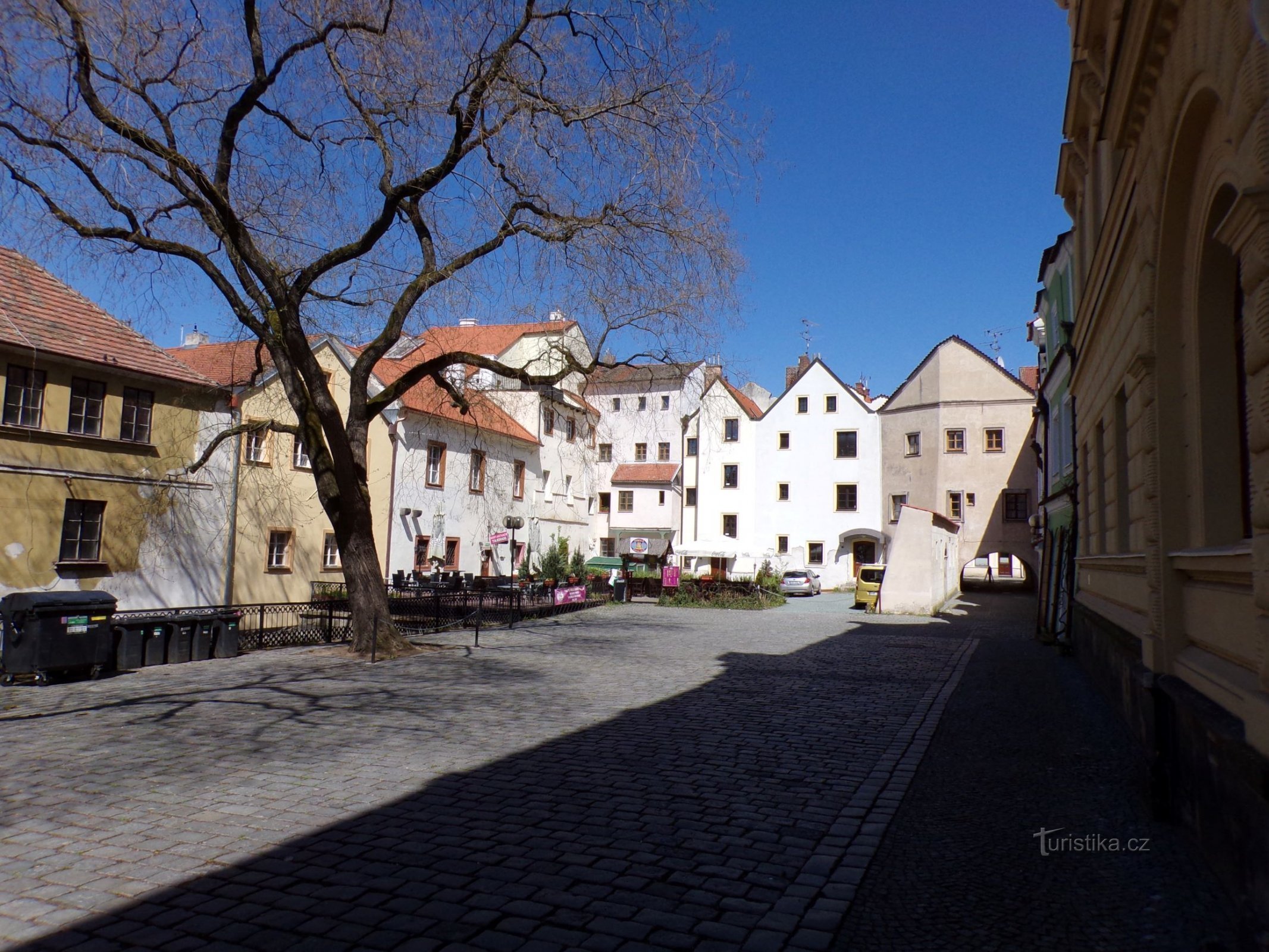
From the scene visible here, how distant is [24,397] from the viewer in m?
18.7

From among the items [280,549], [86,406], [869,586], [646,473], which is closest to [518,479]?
[646,473]

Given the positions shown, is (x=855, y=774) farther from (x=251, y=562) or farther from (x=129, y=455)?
(x=251, y=562)

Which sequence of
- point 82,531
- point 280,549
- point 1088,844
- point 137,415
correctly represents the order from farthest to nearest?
point 280,549 < point 137,415 < point 82,531 < point 1088,844

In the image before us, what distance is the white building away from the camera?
5050cm

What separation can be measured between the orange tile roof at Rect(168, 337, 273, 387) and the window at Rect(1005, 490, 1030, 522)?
32.4 meters

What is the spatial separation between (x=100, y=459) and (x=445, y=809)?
17884mm

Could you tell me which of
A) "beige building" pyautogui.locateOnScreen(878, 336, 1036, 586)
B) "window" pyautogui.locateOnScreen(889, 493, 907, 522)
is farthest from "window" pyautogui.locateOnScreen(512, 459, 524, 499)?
"window" pyautogui.locateOnScreen(889, 493, 907, 522)

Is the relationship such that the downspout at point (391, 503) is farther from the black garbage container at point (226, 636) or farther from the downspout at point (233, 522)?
the black garbage container at point (226, 636)

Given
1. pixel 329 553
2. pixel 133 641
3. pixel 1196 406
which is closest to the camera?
pixel 1196 406

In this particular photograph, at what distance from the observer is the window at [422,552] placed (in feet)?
108

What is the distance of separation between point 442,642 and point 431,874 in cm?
1319

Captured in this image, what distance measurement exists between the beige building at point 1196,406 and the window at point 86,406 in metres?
20.1

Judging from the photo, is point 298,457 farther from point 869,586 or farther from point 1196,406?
point 1196,406

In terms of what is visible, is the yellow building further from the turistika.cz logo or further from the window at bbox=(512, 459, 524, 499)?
the turistika.cz logo
